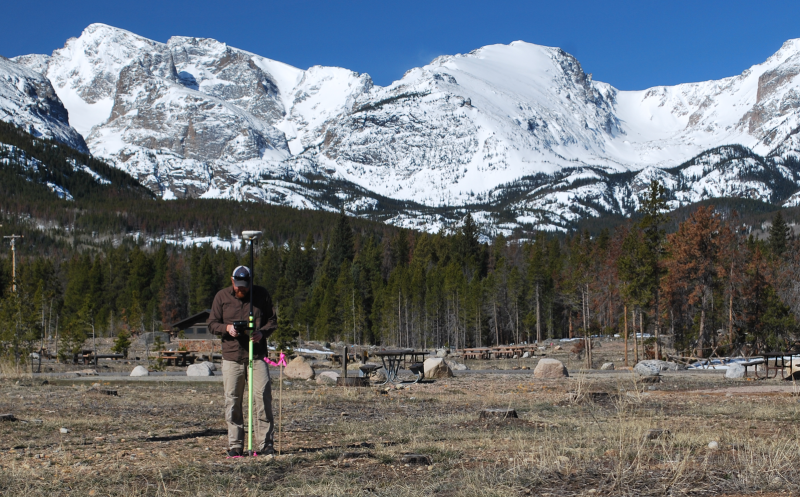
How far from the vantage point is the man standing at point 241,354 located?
343 inches

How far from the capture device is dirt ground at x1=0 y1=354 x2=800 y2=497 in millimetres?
6797

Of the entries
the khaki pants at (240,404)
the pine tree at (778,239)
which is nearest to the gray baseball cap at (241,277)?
the khaki pants at (240,404)

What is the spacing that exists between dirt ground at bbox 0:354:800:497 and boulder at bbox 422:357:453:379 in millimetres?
12595

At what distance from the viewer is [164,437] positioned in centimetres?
1035

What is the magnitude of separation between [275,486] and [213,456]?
2037 mm

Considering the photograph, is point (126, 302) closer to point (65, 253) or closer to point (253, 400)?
point (65, 253)

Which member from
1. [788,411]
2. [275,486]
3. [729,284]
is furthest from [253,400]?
[729,284]

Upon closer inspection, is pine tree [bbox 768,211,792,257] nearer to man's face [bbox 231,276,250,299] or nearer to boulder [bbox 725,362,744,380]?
boulder [bbox 725,362,744,380]

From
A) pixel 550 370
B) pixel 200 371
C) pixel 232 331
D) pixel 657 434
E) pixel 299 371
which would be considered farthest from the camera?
pixel 200 371

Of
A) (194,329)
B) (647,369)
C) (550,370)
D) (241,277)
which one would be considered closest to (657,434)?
(241,277)

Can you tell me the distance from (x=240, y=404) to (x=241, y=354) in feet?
1.96

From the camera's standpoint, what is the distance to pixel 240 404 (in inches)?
351

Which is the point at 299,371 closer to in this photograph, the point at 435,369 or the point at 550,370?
the point at 435,369

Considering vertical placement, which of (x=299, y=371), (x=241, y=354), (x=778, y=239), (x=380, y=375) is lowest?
(x=380, y=375)
